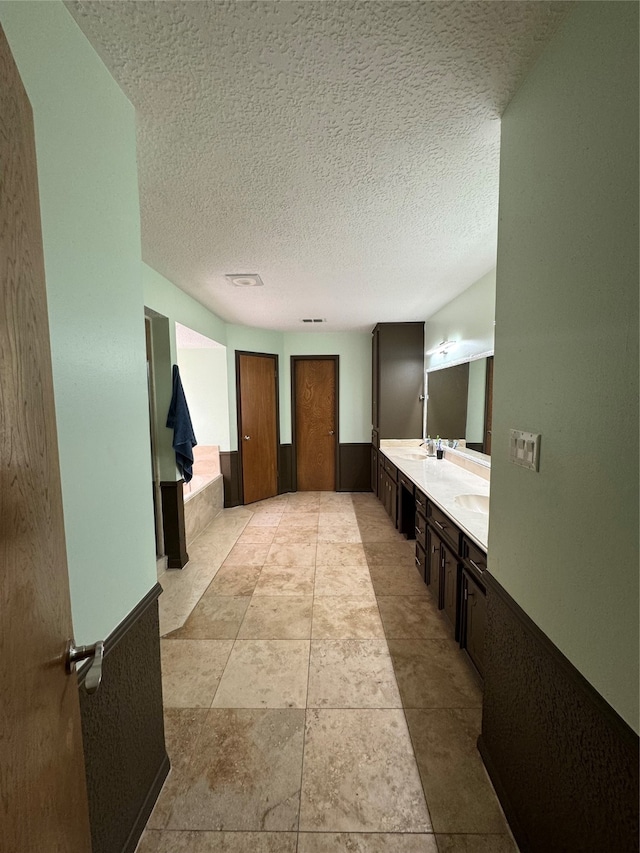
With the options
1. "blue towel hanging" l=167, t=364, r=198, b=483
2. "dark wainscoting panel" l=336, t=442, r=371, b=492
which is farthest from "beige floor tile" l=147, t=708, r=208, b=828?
"dark wainscoting panel" l=336, t=442, r=371, b=492

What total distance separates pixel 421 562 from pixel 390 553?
0.55m

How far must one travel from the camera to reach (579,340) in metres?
0.85

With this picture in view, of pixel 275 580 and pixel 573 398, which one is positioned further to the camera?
pixel 275 580

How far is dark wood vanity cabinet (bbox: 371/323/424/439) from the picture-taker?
14.6 ft

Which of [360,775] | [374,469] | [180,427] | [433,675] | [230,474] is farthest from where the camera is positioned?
[374,469]

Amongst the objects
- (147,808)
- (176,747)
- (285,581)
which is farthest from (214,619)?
(147,808)

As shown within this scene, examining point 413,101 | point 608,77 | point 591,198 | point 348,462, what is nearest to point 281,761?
Answer: point 591,198

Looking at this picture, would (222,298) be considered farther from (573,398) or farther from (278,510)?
(573,398)

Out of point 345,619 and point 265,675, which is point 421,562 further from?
point 265,675

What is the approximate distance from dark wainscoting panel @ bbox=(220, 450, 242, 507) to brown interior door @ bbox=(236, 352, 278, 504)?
0.10 m

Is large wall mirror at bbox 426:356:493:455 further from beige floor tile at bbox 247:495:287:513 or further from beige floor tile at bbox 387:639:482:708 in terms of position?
beige floor tile at bbox 247:495:287:513

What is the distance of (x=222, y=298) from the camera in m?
3.37

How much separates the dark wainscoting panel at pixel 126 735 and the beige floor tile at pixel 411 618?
4.41 feet

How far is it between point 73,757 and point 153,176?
2.00m
